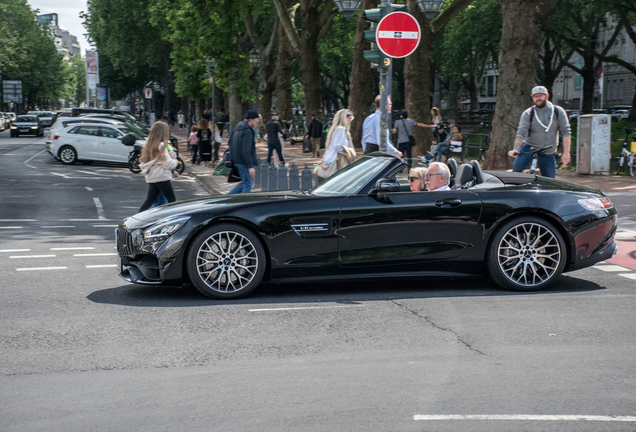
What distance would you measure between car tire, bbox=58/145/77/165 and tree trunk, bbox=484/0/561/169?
16.0 m

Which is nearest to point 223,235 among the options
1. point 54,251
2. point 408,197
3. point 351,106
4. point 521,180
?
point 408,197

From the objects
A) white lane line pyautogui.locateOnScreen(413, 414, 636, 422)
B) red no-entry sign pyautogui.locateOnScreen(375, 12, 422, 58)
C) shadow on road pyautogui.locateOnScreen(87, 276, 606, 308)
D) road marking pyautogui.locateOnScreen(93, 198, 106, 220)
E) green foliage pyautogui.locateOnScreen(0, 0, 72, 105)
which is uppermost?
green foliage pyautogui.locateOnScreen(0, 0, 72, 105)

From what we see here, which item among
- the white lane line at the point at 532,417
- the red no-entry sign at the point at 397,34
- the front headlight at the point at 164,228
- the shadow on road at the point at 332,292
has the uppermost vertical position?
the red no-entry sign at the point at 397,34

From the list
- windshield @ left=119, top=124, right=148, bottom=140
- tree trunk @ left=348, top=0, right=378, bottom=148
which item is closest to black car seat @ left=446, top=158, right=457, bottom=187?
tree trunk @ left=348, top=0, right=378, bottom=148

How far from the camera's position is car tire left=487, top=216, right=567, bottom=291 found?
7.30m

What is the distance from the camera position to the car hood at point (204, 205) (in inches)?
280

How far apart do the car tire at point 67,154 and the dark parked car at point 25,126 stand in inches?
1350

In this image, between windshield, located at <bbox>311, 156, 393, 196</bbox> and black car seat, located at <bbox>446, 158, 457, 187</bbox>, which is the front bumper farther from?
black car seat, located at <bbox>446, 158, 457, 187</bbox>

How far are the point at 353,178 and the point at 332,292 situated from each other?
102cm

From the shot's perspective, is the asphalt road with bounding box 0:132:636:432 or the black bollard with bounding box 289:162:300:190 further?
the black bollard with bounding box 289:162:300:190

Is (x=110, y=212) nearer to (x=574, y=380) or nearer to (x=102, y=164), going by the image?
(x=574, y=380)

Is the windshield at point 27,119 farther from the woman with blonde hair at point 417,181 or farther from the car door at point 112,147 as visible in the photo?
the woman with blonde hair at point 417,181

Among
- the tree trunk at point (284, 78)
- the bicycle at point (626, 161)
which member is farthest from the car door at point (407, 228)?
the tree trunk at point (284, 78)

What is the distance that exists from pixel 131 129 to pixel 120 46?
30654mm
